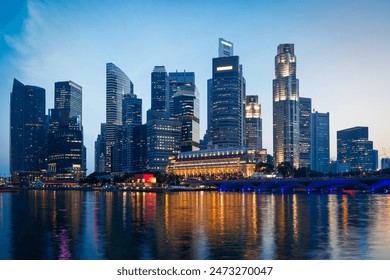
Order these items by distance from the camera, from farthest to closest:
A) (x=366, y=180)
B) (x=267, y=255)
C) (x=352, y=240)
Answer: (x=366, y=180), (x=352, y=240), (x=267, y=255)

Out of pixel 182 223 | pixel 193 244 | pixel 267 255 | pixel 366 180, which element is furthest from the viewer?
pixel 366 180

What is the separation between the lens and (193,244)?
40969mm

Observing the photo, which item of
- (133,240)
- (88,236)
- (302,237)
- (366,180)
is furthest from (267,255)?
(366,180)

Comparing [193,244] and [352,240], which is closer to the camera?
[193,244]

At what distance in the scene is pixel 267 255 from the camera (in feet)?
118

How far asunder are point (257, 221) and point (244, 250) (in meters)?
24.3

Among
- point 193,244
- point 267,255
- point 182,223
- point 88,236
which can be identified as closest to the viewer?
point 267,255

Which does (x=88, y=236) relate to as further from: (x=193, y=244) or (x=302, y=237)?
(x=302, y=237)

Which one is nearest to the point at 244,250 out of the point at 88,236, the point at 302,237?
the point at 302,237
